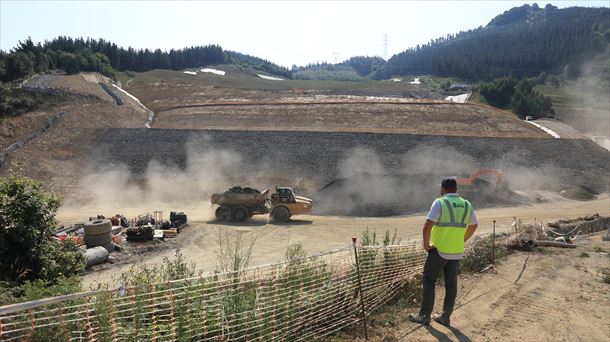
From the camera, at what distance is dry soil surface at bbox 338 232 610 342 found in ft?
20.0

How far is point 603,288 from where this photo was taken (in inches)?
327

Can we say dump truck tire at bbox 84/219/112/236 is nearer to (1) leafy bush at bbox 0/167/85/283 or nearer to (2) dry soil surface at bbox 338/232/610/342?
(1) leafy bush at bbox 0/167/85/283

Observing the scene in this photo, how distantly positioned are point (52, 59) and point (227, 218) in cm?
6709

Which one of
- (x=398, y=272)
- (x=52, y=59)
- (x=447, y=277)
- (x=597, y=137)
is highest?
(x=52, y=59)

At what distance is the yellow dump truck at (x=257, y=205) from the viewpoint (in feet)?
75.2

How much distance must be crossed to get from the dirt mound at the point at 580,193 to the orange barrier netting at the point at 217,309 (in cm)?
2654

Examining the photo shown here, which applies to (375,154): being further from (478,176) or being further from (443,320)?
(443,320)

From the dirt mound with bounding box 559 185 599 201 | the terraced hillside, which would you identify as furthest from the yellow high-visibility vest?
the dirt mound with bounding box 559 185 599 201

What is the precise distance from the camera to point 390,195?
26.6 meters

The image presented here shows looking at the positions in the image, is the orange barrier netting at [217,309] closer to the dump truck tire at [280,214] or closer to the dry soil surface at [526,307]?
the dry soil surface at [526,307]

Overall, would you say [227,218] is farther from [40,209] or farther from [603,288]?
[603,288]

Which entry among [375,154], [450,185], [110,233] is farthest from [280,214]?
[450,185]

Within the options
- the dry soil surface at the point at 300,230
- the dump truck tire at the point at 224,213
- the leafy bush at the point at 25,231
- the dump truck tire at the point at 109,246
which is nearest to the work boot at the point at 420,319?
the leafy bush at the point at 25,231

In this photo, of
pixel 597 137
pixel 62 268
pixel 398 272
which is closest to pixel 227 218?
pixel 62 268
